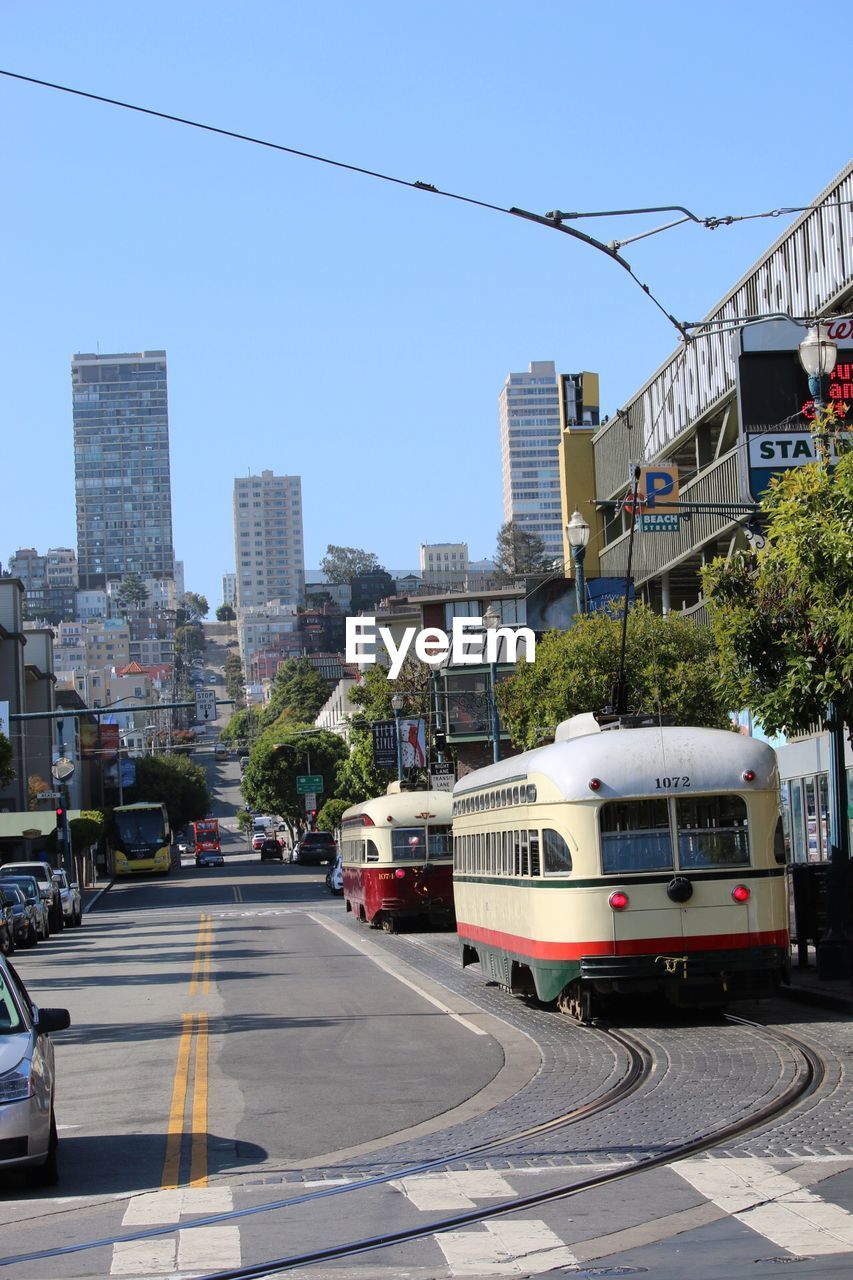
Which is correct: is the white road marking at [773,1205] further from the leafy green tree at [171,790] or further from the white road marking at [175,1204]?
the leafy green tree at [171,790]

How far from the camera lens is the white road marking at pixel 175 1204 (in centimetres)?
940

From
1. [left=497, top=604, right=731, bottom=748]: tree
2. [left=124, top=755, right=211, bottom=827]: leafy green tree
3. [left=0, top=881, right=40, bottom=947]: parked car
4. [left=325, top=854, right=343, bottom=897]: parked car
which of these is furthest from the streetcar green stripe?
[left=124, top=755, right=211, bottom=827]: leafy green tree

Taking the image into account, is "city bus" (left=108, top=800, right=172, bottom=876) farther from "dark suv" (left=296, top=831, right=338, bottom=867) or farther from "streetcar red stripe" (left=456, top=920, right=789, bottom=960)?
"streetcar red stripe" (left=456, top=920, right=789, bottom=960)

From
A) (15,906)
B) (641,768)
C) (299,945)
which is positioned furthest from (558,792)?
(15,906)

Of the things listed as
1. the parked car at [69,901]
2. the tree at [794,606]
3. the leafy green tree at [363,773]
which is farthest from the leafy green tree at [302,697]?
the tree at [794,606]

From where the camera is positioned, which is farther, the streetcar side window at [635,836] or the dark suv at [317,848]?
the dark suv at [317,848]

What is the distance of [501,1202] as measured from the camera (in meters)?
9.41

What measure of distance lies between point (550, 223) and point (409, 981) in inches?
498

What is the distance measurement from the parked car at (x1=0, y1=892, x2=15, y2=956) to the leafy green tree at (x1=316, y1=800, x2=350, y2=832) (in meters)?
66.5

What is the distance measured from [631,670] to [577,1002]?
17553 millimetres

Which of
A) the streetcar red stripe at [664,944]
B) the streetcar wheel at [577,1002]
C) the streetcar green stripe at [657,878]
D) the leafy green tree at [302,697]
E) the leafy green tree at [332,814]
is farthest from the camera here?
the leafy green tree at [302,697]

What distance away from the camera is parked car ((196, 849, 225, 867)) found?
387 ft

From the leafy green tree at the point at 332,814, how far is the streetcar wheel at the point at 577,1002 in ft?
278

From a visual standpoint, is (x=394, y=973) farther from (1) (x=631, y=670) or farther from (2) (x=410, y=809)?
(1) (x=631, y=670)
